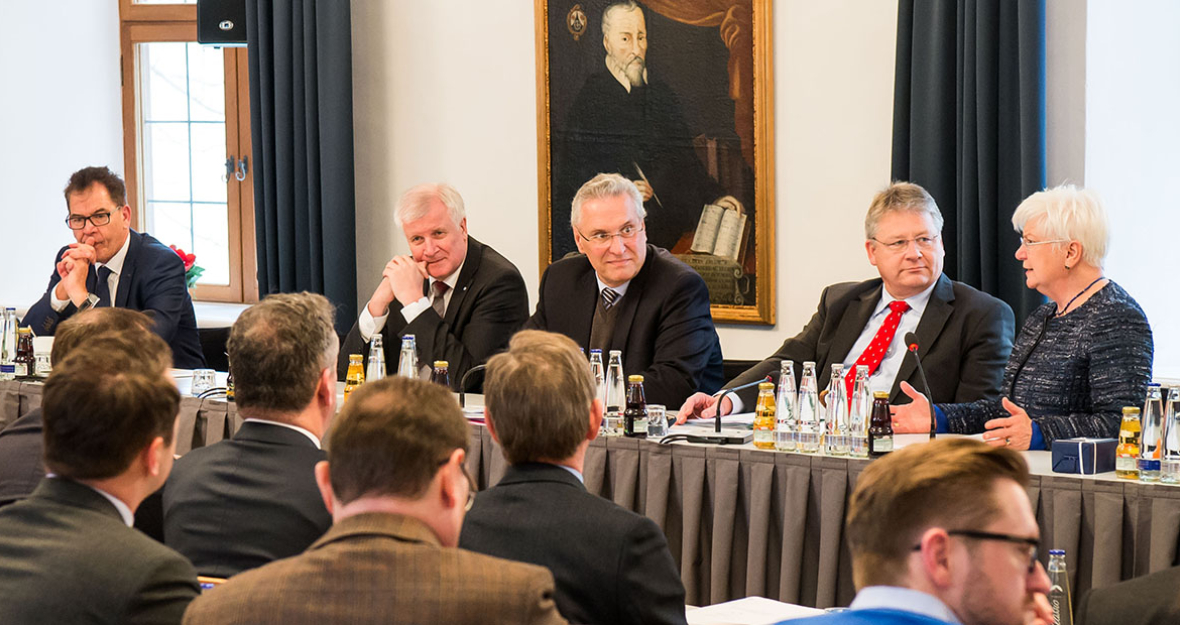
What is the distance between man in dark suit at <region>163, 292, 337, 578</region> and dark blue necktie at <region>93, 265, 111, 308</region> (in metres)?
2.64

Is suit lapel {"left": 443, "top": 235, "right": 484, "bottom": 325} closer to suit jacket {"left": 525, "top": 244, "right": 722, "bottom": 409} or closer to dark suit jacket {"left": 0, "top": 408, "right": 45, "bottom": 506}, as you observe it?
suit jacket {"left": 525, "top": 244, "right": 722, "bottom": 409}

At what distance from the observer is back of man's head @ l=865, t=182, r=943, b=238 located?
13.0 feet

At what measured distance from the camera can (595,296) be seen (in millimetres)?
4441

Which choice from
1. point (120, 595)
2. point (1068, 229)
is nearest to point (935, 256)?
point (1068, 229)

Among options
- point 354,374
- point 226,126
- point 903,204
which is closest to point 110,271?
point 354,374

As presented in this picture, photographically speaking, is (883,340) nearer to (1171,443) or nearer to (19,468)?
(1171,443)

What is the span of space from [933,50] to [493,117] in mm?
2194

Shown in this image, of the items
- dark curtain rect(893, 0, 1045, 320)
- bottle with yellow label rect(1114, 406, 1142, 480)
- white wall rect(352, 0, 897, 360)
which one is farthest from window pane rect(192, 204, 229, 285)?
bottle with yellow label rect(1114, 406, 1142, 480)

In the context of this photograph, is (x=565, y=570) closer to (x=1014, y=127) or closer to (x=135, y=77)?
(x=1014, y=127)

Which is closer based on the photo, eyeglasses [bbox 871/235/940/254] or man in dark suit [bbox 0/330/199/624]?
man in dark suit [bbox 0/330/199/624]

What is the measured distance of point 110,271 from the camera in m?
5.07

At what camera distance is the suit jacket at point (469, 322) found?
4410 mm

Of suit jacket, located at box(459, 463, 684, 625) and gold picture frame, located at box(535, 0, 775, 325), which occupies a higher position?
gold picture frame, located at box(535, 0, 775, 325)

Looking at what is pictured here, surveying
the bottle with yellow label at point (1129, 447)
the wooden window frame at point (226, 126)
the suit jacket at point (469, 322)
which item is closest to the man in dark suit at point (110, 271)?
the suit jacket at point (469, 322)
